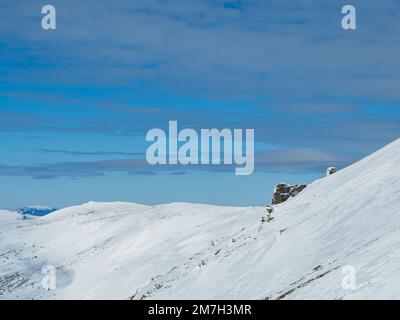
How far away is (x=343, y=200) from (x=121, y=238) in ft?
213

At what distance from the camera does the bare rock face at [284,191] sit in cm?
4631

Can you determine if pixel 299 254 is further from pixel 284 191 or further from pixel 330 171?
pixel 330 171

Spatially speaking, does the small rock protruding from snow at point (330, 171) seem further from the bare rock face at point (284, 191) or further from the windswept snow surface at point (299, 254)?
the windswept snow surface at point (299, 254)

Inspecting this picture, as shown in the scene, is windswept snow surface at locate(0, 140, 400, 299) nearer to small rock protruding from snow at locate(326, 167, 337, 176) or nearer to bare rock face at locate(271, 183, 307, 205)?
bare rock face at locate(271, 183, 307, 205)

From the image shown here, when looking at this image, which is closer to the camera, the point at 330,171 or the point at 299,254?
the point at 299,254

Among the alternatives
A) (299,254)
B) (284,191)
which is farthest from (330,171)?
(299,254)

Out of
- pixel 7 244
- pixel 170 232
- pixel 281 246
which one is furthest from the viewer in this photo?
pixel 7 244

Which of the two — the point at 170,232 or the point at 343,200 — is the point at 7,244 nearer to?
the point at 170,232

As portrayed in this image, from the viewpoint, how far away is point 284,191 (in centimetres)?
4684

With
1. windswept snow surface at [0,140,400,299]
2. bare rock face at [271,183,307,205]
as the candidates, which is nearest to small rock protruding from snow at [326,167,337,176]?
bare rock face at [271,183,307,205]

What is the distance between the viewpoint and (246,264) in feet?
96.2

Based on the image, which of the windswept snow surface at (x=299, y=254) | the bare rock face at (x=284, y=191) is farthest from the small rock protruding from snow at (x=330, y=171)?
the windswept snow surface at (x=299, y=254)
